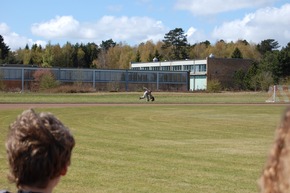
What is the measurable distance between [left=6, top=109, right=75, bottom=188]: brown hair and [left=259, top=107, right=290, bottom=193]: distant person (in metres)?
1.08

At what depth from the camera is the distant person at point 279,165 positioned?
66.3 inches

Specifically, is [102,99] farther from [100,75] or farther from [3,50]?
[3,50]

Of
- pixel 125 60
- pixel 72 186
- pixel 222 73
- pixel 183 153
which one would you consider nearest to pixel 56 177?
pixel 72 186

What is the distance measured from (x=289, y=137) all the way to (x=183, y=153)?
41.5ft

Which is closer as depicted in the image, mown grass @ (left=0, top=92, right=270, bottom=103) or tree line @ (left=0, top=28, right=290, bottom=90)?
mown grass @ (left=0, top=92, right=270, bottom=103)

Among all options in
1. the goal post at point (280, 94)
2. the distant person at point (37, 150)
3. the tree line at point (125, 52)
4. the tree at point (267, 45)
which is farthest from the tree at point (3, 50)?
the distant person at point (37, 150)

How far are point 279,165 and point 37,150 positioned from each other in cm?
120

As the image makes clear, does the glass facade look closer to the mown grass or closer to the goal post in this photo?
the mown grass

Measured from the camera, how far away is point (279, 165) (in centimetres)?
171

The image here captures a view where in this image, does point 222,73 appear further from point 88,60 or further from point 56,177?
point 56,177

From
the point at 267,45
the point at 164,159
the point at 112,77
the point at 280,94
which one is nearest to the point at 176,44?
the point at 267,45

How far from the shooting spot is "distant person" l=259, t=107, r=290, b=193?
1.68m

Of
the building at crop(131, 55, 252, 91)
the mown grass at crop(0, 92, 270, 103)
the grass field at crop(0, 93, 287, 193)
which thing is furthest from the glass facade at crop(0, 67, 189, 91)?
the grass field at crop(0, 93, 287, 193)

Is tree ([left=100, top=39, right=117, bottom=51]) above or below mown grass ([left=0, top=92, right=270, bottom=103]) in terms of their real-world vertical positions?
above
